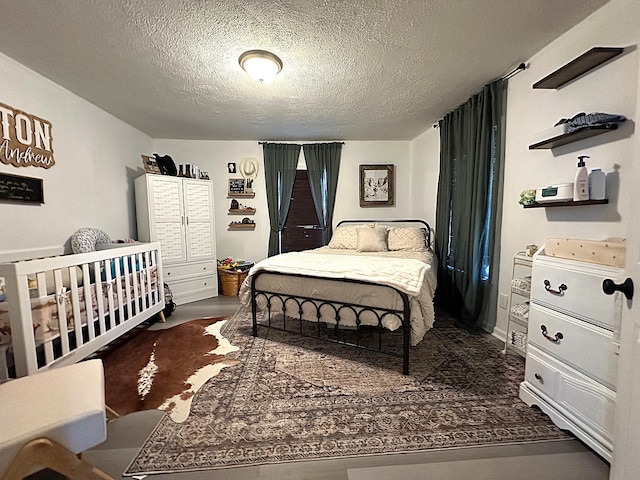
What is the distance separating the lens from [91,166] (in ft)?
9.79

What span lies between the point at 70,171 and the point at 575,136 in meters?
4.09

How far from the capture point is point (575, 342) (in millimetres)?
1383

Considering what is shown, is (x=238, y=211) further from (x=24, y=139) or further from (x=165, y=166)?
(x=24, y=139)

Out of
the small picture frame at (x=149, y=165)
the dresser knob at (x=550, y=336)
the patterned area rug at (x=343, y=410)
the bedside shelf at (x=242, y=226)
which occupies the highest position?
the small picture frame at (x=149, y=165)

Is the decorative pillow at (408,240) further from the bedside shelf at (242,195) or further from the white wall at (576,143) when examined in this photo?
the bedside shelf at (242,195)

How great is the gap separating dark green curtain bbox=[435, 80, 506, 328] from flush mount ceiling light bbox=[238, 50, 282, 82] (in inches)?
74.4

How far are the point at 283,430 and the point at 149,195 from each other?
3.06 m

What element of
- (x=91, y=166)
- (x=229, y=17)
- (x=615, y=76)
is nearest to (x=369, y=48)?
(x=229, y=17)

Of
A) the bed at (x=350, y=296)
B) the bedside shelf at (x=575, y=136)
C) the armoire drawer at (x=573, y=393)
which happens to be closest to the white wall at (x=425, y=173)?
the bed at (x=350, y=296)

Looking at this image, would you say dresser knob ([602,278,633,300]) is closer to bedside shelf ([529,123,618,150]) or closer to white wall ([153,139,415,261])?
bedside shelf ([529,123,618,150])

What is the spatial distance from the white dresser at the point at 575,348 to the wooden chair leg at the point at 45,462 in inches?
83.1

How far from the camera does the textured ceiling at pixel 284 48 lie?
1.60 meters

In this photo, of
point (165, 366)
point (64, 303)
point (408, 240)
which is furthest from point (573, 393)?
point (64, 303)

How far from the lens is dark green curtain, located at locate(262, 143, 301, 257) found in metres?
4.33
